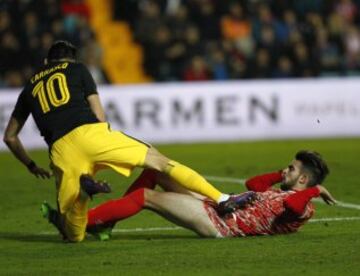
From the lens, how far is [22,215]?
478 inches

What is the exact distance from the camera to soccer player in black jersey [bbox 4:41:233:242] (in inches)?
370

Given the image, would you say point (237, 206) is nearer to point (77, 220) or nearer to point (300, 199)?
point (300, 199)

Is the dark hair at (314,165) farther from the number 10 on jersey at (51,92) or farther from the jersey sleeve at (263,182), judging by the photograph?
the number 10 on jersey at (51,92)

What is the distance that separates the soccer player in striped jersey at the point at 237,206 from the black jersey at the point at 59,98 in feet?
2.38

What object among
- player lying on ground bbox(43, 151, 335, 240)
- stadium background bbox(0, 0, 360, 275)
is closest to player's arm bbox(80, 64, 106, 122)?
player lying on ground bbox(43, 151, 335, 240)

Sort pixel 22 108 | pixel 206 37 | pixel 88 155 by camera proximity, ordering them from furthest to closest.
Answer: pixel 206 37 < pixel 22 108 < pixel 88 155

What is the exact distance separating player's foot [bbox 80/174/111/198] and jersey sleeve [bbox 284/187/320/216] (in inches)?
56.6

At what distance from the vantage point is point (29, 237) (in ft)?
34.4

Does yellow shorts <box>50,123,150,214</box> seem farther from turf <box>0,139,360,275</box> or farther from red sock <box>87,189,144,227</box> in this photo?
turf <box>0,139,360,275</box>

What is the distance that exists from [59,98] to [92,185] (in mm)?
914

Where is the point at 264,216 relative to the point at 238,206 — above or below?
below

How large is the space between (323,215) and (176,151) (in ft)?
25.8

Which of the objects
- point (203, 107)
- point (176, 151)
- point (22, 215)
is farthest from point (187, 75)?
point (22, 215)

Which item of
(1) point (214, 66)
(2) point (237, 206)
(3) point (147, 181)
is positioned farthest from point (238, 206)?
(1) point (214, 66)
